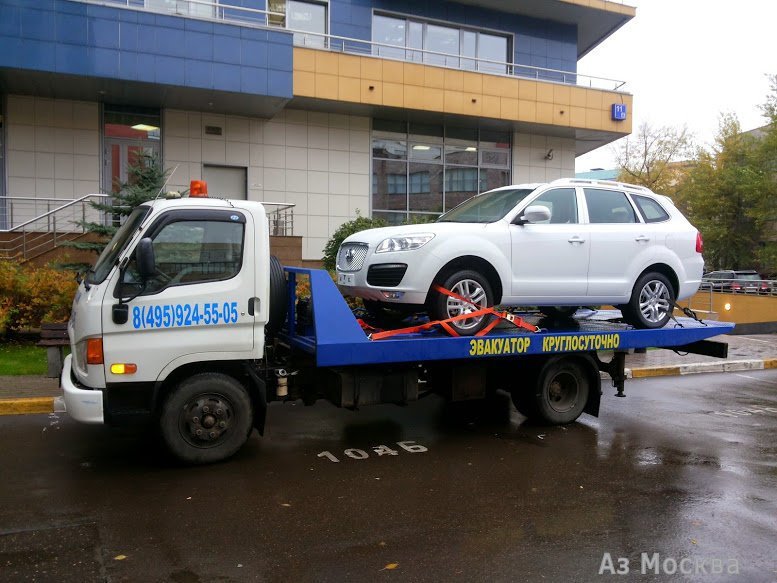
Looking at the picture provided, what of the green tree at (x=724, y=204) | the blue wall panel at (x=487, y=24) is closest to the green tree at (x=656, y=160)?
the green tree at (x=724, y=204)

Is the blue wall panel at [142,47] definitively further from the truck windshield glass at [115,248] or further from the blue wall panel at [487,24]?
the truck windshield glass at [115,248]

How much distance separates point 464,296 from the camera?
7117 mm

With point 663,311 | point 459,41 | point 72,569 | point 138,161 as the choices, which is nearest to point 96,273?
point 72,569

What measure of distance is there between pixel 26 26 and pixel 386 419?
12138mm

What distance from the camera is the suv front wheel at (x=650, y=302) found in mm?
8086

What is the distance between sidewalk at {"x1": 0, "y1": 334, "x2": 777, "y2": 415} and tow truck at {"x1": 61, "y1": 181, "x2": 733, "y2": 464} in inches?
91.9

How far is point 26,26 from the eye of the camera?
14.5m

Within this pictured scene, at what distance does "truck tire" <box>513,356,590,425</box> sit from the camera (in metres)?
7.80

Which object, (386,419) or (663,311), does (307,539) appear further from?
(663,311)

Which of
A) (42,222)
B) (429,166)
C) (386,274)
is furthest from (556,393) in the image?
(429,166)

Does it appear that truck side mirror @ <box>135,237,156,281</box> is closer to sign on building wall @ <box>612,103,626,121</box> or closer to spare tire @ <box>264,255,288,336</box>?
spare tire @ <box>264,255,288,336</box>

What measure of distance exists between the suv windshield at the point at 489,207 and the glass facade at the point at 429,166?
1202 cm

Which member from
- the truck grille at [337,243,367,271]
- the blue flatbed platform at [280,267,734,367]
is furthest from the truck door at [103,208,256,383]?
the truck grille at [337,243,367,271]

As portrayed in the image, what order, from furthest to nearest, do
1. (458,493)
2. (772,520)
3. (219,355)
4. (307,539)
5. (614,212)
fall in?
1. (614,212)
2. (219,355)
3. (458,493)
4. (772,520)
5. (307,539)
